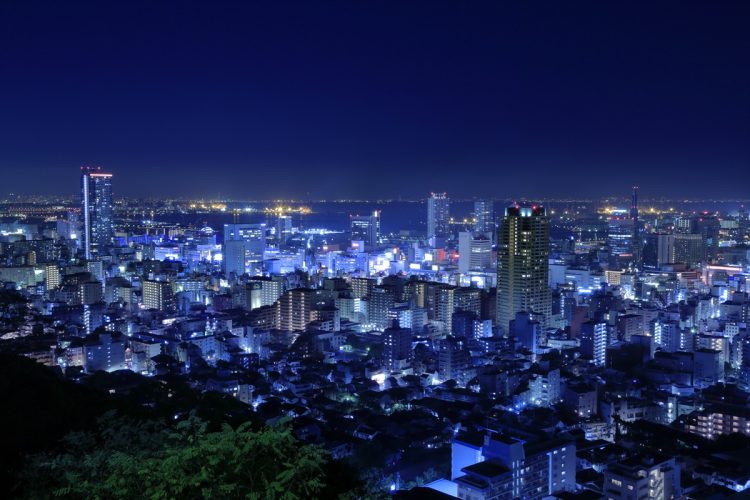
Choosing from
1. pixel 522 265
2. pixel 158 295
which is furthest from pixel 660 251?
pixel 158 295

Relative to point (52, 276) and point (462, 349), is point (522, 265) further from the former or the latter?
point (52, 276)

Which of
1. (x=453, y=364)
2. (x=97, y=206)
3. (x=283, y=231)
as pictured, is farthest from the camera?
(x=283, y=231)

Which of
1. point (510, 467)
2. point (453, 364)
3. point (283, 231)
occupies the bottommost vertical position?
point (453, 364)

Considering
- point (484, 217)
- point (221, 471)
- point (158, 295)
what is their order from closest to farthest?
point (221, 471) → point (158, 295) → point (484, 217)

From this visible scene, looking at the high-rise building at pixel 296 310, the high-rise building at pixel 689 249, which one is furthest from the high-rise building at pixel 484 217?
the high-rise building at pixel 296 310

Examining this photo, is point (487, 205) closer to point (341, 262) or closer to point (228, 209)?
point (341, 262)

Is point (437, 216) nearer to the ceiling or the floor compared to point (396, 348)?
nearer to the ceiling

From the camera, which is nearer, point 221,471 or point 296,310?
point 221,471
